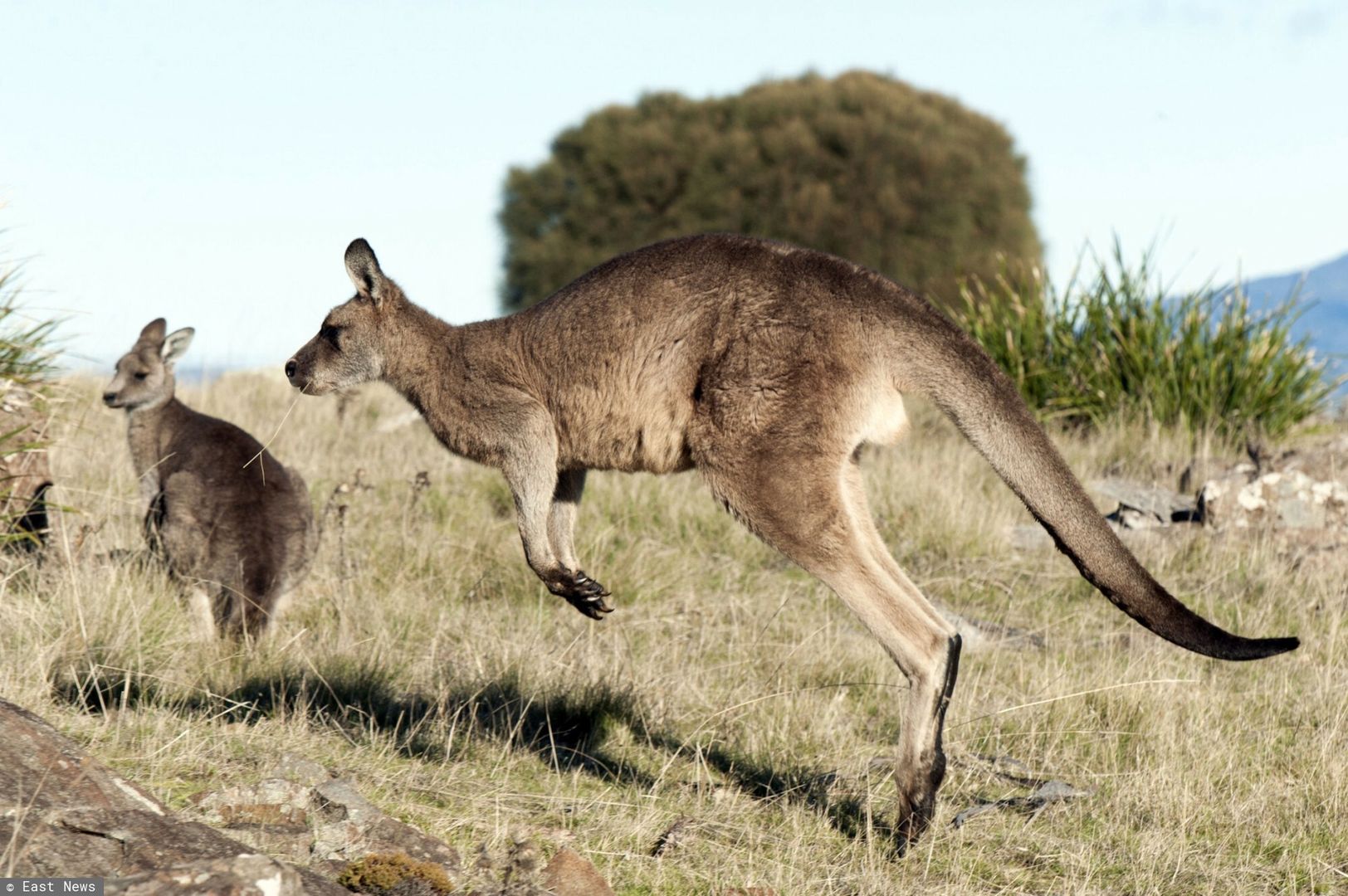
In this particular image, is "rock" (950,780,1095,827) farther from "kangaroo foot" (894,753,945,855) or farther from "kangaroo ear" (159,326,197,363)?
→ "kangaroo ear" (159,326,197,363)

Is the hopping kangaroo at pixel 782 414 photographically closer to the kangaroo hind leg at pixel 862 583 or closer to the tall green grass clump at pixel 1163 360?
the kangaroo hind leg at pixel 862 583

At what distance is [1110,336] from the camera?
12133 mm

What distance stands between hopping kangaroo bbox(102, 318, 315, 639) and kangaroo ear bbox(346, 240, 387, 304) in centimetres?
109

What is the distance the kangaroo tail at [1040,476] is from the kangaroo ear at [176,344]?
5224 millimetres

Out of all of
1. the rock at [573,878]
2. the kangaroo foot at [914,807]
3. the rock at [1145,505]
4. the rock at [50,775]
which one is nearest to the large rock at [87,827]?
the rock at [50,775]

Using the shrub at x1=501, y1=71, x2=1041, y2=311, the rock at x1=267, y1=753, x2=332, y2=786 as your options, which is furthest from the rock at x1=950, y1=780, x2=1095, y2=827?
the shrub at x1=501, y1=71, x2=1041, y2=311

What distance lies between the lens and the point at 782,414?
4512 millimetres

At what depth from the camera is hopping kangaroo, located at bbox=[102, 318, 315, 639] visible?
6453 millimetres

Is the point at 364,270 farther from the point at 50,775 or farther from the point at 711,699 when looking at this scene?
the point at 50,775

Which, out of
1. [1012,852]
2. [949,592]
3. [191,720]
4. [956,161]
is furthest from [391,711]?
[956,161]

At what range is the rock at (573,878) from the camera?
3768 mm

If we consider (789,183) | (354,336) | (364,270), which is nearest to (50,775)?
(354,336)

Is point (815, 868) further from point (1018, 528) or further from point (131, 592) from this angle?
point (1018, 528)

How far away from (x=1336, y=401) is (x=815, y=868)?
1101 cm
